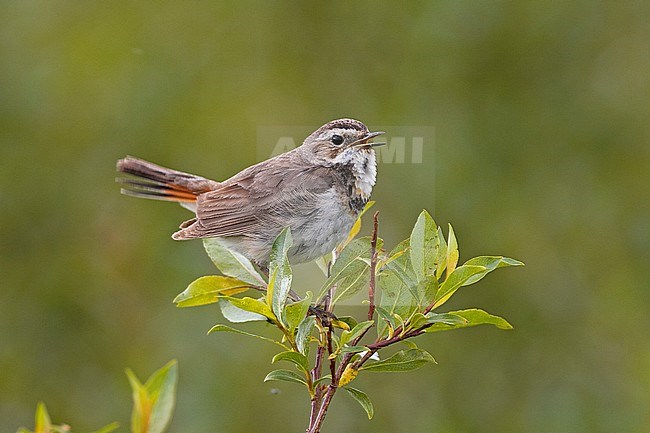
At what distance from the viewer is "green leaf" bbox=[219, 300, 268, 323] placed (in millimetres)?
2652

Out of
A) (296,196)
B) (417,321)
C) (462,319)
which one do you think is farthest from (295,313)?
(296,196)

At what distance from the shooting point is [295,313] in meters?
2.54

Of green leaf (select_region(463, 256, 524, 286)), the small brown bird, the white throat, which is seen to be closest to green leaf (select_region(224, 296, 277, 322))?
green leaf (select_region(463, 256, 524, 286))

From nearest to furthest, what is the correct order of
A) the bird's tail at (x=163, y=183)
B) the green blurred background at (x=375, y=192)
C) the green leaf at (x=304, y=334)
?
1. the green leaf at (x=304, y=334)
2. the bird's tail at (x=163, y=183)
3. the green blurred background at (x=375, y=192)

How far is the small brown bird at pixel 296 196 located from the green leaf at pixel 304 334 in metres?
1.07

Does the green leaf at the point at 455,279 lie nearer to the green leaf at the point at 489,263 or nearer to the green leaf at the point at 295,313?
the green leaf at the point at 489,263

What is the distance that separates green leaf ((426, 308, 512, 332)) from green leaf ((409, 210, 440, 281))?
131 millimetres

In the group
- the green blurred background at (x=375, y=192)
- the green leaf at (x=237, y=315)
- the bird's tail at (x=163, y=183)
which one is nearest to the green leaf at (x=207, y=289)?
the green leaf at (x=237, y=315)

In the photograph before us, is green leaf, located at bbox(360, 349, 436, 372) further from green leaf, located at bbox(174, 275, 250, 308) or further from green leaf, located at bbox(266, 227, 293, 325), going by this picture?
green leaf, located at bbox(174, 275, 250, 308)

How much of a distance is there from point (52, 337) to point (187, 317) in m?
0.97

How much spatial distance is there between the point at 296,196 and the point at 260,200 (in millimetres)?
154

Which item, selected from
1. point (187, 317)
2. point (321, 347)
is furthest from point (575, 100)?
point (321, 347)

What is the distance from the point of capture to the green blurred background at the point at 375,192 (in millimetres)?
6195

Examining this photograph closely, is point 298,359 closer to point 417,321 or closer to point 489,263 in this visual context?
point 417,321
